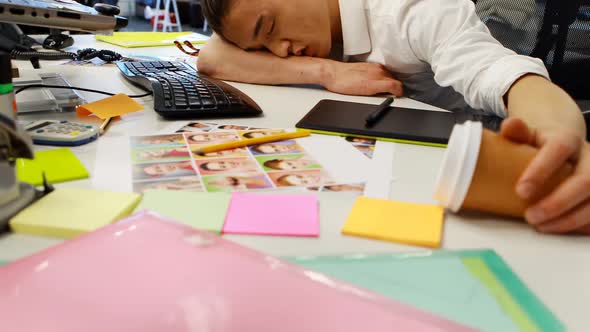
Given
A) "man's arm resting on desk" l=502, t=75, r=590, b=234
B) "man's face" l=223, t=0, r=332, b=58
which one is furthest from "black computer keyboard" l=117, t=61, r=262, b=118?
"man's arm resting on desk" l=502, t=75, r=590, b=234

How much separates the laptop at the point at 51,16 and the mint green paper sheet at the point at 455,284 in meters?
0.55

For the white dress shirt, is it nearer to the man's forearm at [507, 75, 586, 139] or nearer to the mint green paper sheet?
the man's forearm at [507, 75, 586, 139]

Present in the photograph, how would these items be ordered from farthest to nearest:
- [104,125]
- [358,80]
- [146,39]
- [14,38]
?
[146,39] < [14,38] < [358,80] < [104,125]

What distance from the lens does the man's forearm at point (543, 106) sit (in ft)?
1.59

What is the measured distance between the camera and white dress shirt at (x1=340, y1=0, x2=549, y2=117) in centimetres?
67

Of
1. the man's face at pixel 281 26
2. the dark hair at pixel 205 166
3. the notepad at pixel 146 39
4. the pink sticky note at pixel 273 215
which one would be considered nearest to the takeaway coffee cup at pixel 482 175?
the pink sticky note at pixel 273 215

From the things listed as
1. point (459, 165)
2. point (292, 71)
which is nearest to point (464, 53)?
point (292, 71)

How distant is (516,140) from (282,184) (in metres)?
0.21

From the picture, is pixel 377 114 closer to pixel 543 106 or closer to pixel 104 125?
pixel 543 106

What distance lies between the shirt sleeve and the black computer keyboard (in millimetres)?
314

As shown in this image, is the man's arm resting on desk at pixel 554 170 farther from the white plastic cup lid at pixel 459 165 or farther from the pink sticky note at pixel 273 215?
the pink sticky note at pixel 273 215

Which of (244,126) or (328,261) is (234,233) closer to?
(328,261)

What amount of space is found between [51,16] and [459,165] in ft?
1.99

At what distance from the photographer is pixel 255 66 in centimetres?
94
